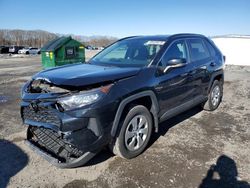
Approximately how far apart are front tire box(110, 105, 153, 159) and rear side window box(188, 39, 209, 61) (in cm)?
179

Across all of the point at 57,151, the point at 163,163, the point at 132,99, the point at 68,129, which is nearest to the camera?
the point at 68,129

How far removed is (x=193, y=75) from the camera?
436 cm

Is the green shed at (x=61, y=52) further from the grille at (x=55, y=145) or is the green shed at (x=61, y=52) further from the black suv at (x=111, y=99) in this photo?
the grille at (x=55, y=145)

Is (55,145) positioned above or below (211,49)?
below

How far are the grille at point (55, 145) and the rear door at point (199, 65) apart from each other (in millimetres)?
2572

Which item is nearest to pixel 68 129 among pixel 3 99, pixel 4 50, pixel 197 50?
pixel 197 50

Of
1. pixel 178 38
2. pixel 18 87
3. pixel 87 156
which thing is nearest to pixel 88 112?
pixel 87 156

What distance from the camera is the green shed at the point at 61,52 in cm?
1021

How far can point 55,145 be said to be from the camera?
3.02m

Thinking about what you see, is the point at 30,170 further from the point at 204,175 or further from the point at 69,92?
the point at 204,175

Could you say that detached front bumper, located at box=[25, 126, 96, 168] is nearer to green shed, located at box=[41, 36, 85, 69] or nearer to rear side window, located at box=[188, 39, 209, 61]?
rear side window, located at box=[188, 39, 209, 61]

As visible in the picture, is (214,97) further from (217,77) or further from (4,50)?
(4,50)

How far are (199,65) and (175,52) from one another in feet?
2.67

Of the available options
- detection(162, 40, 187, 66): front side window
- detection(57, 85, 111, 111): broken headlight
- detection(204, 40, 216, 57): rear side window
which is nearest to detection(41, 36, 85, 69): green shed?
detection(204, 40, 216, 57): rear side window
